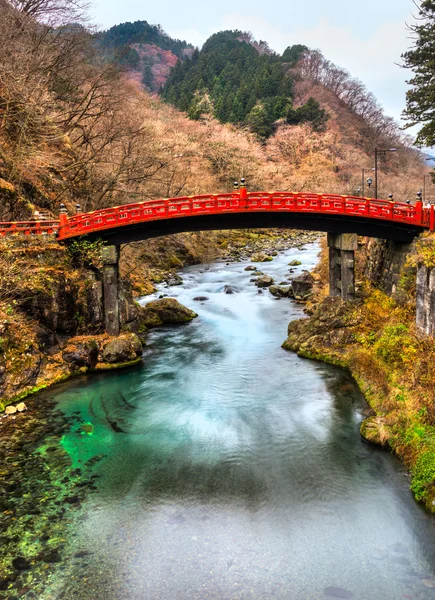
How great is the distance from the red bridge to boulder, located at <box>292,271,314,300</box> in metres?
9.58

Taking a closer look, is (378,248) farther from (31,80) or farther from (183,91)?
(183,91)

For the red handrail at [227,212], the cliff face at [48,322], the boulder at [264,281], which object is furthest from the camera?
the boulder at [264,281]

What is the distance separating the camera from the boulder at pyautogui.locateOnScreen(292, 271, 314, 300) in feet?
112

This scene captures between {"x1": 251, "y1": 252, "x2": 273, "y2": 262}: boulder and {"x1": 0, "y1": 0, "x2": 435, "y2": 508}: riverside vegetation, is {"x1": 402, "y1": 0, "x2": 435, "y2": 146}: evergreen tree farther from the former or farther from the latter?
{"x1": 251, "y1": 252, "x2": 273, "y2": 262}: boulder

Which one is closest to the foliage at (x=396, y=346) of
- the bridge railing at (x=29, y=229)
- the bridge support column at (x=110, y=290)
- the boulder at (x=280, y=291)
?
the bridge support column at (x=110, y=290)

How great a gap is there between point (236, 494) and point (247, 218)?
1551 centimetres

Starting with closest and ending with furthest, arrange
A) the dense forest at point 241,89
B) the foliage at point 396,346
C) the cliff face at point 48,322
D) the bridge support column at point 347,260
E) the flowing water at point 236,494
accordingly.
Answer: the flowing water at point 236,494 → the foliage at point 396,346 → the cliff face at point 48,322 → the bridge support column at point 347,260 → the dense forest at point 241,89

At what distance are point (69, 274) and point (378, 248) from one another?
17.9 meters

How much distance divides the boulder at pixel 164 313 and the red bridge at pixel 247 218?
6.79 meters

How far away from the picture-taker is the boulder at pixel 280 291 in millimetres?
36000

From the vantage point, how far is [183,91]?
93938mm

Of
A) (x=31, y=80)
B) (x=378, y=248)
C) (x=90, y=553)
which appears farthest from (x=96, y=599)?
(x=31, y=80)

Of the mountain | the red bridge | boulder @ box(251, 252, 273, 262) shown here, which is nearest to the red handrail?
the red bridge

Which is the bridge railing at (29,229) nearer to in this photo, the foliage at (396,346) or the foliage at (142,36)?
the foliage at (396,346)
